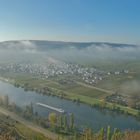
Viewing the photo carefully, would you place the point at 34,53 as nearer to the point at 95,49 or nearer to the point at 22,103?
the point at 95,49

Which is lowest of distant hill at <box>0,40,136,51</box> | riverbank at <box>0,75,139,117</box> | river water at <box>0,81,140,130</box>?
river water at <box>0,81,140,130</box>

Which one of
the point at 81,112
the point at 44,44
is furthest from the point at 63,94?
the point at 44,44

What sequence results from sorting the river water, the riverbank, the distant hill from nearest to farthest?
the river water → the riverbank → the distant hill

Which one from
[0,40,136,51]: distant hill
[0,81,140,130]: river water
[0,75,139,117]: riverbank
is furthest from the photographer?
[0,40,136,51]: distant hill

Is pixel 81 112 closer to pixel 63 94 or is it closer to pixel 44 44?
pixel 63 94

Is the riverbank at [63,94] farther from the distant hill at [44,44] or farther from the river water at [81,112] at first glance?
the distant hill at [44,44]

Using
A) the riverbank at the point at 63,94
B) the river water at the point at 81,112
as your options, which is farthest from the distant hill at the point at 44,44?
the river water at the point at 81,112

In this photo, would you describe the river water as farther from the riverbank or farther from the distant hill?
the distant hill

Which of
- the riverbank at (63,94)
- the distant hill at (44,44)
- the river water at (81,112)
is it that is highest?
the distant hill at (44,44)

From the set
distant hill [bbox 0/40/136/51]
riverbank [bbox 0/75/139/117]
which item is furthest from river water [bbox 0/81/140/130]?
distant hill [bbox 0/40/136/51]

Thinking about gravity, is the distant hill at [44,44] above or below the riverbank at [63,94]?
above
